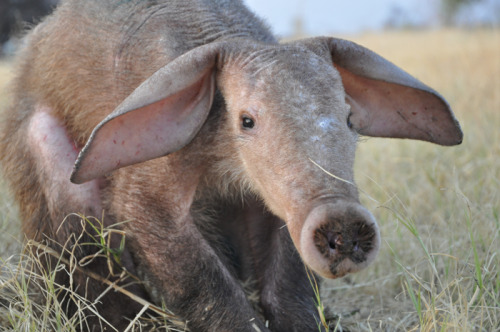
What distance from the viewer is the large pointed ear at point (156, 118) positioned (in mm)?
3070

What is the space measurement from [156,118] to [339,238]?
1.13 m

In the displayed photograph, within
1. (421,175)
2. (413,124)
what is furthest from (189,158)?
(421,175)

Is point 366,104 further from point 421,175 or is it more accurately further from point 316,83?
point 421,175

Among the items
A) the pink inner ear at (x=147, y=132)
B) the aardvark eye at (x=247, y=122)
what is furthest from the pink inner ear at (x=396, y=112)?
the pink inner ear at (x=147, y=132)

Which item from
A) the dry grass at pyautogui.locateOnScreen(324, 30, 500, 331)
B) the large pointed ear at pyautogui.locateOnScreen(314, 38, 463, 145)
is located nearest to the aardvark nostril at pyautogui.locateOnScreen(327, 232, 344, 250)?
the dry grass at pyautogui.locateOnScreen(324, 30, 500, 331)

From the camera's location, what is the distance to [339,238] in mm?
2635

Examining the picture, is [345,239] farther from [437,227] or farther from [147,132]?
[437,227]

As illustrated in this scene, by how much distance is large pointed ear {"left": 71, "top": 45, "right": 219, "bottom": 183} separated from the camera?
10.1 feet

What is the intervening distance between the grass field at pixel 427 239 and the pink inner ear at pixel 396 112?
0.34 metres

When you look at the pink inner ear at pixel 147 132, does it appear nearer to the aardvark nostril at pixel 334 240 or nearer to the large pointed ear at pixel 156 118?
the large pointed ear at pixel 156 118

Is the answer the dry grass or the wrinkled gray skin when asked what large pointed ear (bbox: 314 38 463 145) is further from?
the dry grass

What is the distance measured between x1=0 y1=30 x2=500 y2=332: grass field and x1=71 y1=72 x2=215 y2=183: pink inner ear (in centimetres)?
77

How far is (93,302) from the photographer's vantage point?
12.2ft

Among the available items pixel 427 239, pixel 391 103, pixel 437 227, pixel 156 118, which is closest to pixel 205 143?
pixel 156 118
